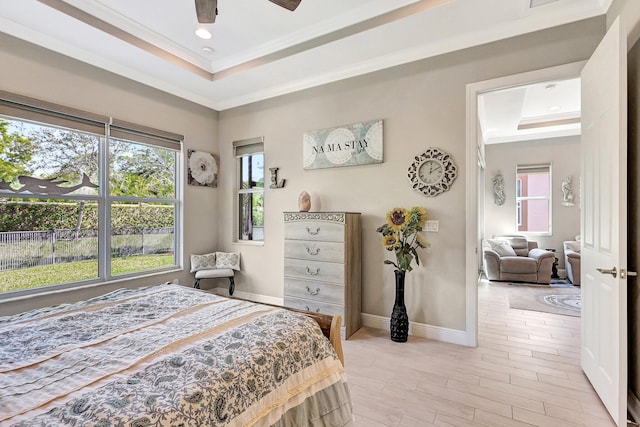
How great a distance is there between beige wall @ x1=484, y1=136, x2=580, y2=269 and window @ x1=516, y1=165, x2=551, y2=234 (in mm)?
125

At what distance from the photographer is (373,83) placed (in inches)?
129

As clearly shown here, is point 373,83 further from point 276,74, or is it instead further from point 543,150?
point 543,150

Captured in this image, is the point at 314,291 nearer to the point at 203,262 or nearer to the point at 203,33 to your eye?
the point at 203,262

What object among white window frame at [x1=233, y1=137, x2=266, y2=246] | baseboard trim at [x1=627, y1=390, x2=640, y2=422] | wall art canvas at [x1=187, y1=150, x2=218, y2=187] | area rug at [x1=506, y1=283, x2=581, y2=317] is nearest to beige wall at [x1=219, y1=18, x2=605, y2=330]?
white window frame at [x1=233, y1=137, x2=266, y2=246]

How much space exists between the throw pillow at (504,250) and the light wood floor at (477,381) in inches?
104

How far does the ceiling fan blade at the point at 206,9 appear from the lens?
5.91 ft

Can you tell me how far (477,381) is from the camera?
2.23 metres

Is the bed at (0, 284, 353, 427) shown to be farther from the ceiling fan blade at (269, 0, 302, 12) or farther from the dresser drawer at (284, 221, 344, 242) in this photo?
the ceiling fan blade at (269, 0, 302, 12)

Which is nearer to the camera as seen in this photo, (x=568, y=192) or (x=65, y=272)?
(x=65, y=272)

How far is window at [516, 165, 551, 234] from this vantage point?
644 cm

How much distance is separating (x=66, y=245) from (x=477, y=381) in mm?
3961

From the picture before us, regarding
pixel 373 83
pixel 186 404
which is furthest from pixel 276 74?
pixel 186 404

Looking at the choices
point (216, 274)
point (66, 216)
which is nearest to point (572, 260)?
point (216, 274)

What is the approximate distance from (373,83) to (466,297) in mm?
2420
